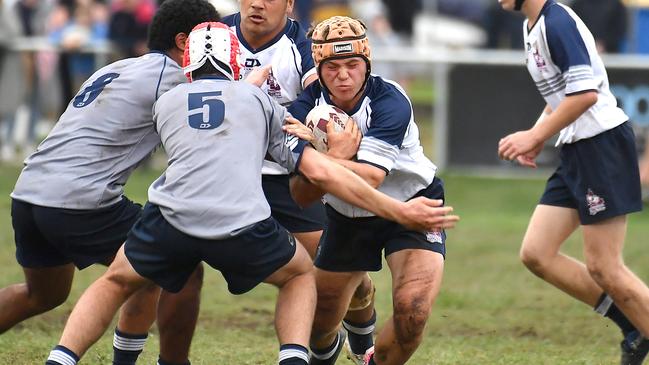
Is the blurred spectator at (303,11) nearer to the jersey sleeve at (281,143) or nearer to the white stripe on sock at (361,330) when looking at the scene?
the white stripe on sock at (361,330)

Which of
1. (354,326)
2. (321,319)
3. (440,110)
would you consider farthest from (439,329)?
(440,110)

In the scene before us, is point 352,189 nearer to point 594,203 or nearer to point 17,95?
point 594,203

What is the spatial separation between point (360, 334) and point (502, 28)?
46.4 ft

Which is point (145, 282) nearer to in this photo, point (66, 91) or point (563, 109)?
point (563, 109)

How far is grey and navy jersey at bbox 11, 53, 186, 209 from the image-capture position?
22.2ft

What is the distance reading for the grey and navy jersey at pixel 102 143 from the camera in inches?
266

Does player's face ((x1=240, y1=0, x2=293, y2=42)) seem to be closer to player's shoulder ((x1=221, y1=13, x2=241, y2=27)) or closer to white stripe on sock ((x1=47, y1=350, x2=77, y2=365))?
player's shoulder ((x1=221, y1=13, x2=241, y2=27))

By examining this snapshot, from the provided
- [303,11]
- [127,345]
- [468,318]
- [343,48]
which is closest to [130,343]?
[127,345]

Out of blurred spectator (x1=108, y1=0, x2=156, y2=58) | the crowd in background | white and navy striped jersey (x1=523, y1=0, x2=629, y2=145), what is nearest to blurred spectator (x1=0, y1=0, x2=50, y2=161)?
the crowd in background

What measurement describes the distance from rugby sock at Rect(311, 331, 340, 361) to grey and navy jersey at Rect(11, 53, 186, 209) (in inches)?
60.6

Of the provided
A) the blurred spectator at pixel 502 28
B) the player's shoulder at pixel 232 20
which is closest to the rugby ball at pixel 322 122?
the player's shoulder at pixel 232 20

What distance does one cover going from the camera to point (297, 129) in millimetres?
6473

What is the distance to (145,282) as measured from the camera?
632 cm

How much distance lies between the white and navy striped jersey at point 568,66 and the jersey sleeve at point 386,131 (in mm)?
1052
